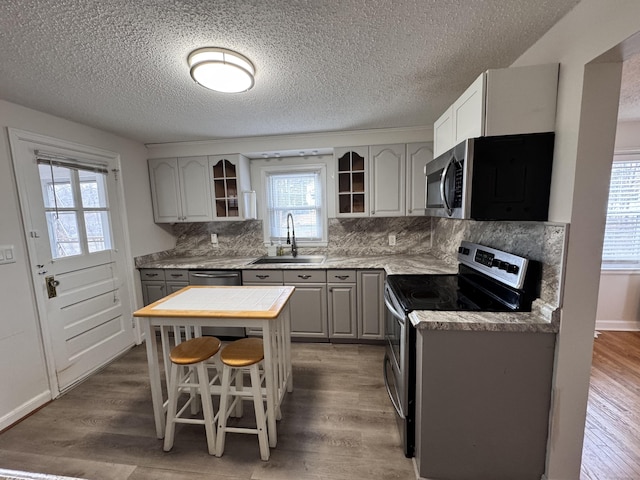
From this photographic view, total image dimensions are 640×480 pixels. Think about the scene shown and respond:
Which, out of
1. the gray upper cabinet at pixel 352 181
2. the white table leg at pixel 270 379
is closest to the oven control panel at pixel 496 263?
the gray upper cabinet at pixel 352 181

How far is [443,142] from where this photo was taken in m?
1.92

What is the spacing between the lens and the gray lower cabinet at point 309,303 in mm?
2824

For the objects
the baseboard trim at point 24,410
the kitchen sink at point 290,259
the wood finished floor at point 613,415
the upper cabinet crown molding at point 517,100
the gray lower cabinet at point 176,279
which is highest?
the upper cabinet crown molding at point 517,100

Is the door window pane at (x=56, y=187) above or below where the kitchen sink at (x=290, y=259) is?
above

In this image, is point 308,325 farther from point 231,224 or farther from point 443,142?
point 443,142

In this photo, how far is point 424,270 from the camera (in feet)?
7.60

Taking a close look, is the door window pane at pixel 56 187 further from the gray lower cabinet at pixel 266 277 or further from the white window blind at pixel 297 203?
the white window blind at pixel 297 203

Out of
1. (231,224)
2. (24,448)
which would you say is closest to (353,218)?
(231,224)

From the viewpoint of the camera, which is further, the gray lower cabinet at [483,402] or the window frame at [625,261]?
the window frame at [625,261]

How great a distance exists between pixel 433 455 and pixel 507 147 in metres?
1.62

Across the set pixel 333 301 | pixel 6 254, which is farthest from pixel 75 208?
pixel 333 301

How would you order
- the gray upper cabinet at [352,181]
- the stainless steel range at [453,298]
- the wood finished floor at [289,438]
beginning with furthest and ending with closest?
1. the gray upper cabinet at [352,181]
2. the wood finished floor at [289,438]
3. the stainless steel range at [453,298]

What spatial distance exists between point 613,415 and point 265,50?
326cm

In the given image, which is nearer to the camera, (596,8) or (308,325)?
(596,8)
